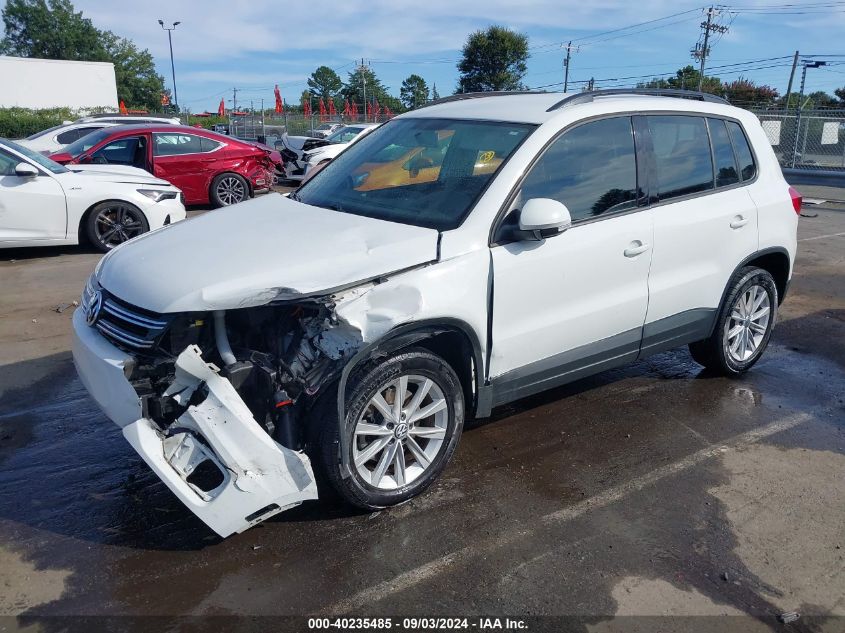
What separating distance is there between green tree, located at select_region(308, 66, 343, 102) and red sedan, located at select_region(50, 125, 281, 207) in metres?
92.2

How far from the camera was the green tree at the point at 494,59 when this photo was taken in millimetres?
54000

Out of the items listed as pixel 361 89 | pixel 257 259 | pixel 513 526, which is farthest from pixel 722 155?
pixel 361 89

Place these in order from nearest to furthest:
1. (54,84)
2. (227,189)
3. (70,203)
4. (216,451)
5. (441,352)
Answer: (216,451) < (441,352) < (70,203) < (227,189) < (54,84)

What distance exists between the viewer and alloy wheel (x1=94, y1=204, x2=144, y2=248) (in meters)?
9.17

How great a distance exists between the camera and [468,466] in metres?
4.00

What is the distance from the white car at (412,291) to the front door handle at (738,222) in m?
0.02

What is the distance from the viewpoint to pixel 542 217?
3.51 meters

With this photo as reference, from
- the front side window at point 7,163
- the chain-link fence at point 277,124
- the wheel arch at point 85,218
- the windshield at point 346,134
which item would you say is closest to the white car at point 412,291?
the wheel arch at point 85,218

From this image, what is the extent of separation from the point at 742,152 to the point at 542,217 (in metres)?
2.35

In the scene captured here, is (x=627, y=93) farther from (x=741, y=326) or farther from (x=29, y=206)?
(x=29, y=206)

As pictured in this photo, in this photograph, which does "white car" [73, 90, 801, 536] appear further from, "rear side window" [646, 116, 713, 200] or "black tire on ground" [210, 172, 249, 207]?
"black tire on ground" [210, 172, 249, 207]

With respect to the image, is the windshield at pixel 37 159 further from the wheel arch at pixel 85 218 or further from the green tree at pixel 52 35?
the green tree at pixel 52 35

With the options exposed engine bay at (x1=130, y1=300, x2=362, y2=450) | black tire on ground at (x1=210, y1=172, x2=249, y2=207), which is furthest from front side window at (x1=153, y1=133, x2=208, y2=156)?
exposed engine bay at (x1=130, y1=300, x2=362, y2=450)

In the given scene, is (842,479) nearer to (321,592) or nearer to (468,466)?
(468,466)
